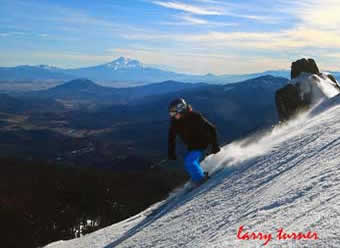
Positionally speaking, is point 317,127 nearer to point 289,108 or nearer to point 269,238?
point 269,238

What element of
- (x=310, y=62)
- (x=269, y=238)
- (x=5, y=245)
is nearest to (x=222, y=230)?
(x=269, y=238)

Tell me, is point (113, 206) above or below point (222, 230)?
below

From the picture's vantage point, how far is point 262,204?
27.8ft

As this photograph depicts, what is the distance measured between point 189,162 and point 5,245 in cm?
6436

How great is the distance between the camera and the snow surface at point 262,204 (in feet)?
21.7

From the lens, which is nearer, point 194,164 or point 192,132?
point 192,132

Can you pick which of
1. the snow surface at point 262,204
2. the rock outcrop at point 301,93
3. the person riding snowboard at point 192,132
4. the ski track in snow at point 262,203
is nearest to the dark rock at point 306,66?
the rock outcrop at point 301,93

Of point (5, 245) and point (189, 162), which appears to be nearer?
point (189, 162)

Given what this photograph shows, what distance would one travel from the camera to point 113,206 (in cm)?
8075

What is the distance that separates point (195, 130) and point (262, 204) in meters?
5.23
